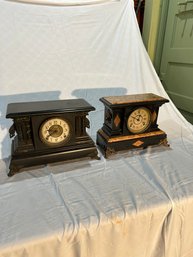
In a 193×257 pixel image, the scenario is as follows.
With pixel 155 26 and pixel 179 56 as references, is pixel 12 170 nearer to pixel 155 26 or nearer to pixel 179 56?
pixel 179 56

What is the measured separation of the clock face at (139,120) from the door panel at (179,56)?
83 cm

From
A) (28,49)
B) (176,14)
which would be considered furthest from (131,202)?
(176,14)

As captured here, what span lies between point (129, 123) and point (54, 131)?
37 centimetres

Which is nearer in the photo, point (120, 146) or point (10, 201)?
point (10, 201)

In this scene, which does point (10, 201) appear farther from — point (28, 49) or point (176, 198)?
point (28, 49)

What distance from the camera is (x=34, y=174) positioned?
0.87 metres

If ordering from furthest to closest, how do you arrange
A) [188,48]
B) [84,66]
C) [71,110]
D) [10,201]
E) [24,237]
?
[188,48], [84,66], [71,110], [10,201], [24,237]

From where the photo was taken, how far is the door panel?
156 cm

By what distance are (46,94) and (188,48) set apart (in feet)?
3.82

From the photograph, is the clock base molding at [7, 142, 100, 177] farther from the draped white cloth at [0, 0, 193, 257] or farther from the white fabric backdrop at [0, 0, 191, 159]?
the white fabric backdrop at [0, 0, 191, 159]

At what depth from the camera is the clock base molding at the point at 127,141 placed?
3.24 feet

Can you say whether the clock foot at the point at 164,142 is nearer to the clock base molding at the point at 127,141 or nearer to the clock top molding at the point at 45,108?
the clock base molding at the point at 127,141

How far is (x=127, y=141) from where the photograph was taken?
1008 mm

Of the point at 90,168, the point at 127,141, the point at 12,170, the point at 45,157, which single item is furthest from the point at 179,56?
the point at 12,170
